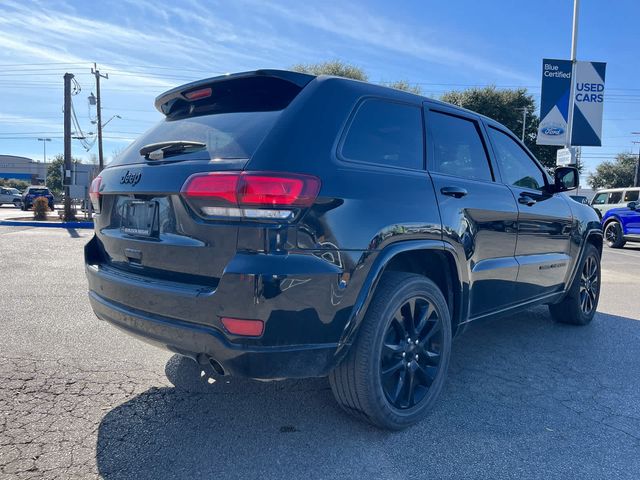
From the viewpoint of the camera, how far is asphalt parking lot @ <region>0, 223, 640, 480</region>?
240 cm

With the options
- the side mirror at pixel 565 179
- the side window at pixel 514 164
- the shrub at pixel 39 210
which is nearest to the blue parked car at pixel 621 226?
the side mirror at pixel 565 179

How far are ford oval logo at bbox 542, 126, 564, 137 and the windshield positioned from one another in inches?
527

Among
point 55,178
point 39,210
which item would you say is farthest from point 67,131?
point 55,178

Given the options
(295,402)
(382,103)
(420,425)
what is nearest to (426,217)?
(382,103)

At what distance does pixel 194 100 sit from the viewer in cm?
306

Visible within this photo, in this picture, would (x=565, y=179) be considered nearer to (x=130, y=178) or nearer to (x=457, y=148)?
(x=457, y=148)

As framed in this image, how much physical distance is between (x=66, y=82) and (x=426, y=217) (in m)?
26.6

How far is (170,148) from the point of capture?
2686 millimetres

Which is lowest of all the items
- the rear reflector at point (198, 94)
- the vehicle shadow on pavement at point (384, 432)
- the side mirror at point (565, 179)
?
the vehicle shadow on pavement at point (384, 432)

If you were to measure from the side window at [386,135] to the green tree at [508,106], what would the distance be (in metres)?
30.7

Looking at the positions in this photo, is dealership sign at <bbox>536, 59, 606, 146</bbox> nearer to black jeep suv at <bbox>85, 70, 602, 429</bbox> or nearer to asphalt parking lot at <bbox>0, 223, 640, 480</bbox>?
asphalt parking lot at <bbox>0, 223, 640, 480</bbox>

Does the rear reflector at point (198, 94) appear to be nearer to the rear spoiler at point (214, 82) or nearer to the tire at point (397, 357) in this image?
the rear spoiler at point (214, 82)

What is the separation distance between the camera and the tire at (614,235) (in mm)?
15336

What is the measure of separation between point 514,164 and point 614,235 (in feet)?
45.6
